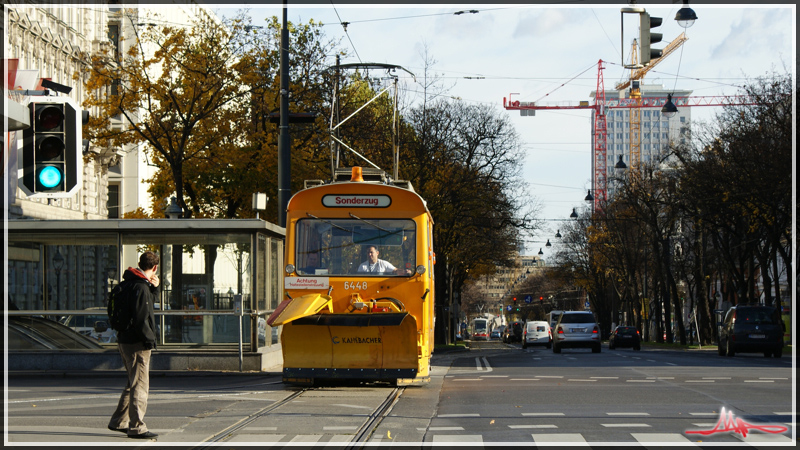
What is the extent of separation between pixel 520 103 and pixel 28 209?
10028 cm

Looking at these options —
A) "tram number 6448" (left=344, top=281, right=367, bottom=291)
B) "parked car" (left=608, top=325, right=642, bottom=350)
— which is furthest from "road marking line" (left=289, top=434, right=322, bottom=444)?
"parked car" (left=608, top=325, right=642, bottom=350)

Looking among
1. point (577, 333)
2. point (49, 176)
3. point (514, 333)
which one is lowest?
point (514, 333)

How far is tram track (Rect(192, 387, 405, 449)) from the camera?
975cm

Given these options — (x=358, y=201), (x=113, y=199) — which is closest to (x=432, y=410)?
(x=358, y=201)

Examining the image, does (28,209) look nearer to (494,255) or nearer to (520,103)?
(494,255)

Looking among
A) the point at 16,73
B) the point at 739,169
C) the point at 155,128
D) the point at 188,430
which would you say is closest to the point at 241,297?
the point at 16,73

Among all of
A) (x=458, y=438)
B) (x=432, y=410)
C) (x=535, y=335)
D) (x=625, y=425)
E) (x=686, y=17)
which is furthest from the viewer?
(x=535, y=335)

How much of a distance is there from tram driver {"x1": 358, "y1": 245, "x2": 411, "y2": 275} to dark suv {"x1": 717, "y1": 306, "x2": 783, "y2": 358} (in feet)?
70.0

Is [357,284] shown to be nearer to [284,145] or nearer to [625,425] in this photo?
[625,425]

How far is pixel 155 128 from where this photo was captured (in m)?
35.9

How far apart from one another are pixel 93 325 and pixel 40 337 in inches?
41.7

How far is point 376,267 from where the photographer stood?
16484mm

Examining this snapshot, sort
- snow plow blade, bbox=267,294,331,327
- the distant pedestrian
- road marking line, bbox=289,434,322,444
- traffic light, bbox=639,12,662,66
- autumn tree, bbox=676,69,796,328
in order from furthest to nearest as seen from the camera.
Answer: autumn tree, bbox=676,69,796,328, traffic light, bbox=639,12,662,66, snow plow blade, bbox=267,294,331,327, the distant pedestrian, road marking line, bbox=289,434,322,444

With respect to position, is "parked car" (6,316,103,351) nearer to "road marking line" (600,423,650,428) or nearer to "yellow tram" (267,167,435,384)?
"yellow tram" (267,167,435,384)
